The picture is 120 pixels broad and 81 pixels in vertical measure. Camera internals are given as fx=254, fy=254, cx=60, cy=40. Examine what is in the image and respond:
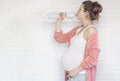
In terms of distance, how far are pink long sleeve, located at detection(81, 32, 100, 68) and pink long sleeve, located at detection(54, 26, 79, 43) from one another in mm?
281

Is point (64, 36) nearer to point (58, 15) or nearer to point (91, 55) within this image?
point (58, 15)

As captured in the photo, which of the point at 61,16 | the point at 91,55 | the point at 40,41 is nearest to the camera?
the point at 91,55

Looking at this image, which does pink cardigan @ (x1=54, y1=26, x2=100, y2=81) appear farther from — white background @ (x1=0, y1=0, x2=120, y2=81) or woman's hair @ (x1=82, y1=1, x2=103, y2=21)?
white background @ (x1=0, y1=0, x2=120, y2=81)

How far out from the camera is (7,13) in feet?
6.82

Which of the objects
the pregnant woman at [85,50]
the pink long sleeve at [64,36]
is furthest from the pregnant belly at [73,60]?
the pink long sleeve at [64,36]

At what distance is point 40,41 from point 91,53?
53 centimetres

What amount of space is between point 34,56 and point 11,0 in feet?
1.63

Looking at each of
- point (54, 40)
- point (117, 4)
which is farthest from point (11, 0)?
point (117, 4)

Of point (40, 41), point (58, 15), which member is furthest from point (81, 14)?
point (40, 41)

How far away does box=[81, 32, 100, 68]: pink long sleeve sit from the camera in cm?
172

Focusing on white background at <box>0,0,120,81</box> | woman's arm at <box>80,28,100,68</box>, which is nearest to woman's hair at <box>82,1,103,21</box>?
woman's arm at <box>80,28,100,68</box>

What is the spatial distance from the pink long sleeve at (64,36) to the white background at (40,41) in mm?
72

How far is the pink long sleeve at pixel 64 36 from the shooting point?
2008mm

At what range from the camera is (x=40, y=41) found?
209 centimetres
